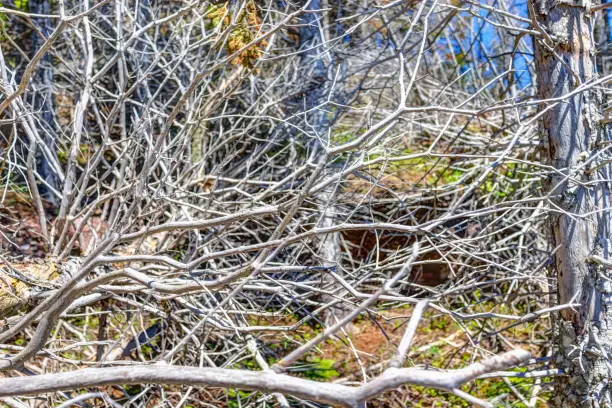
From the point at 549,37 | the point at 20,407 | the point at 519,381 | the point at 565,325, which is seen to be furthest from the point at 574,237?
the point at 20,407

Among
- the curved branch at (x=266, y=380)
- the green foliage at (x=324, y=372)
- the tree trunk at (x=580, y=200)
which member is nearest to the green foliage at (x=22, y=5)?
the green foliage at (x=324, y=372)

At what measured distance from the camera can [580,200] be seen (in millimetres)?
3812

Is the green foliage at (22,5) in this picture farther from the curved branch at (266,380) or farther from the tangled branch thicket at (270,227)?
the curved branch at (266,380)

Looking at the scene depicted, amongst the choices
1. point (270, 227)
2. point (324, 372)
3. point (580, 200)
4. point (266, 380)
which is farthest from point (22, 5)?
point (266, 380)

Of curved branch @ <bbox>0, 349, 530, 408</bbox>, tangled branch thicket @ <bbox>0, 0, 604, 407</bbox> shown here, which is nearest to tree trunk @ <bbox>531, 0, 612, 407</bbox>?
tangled branch thicket @ <bbox>0, 0, 604, 407</bbox>

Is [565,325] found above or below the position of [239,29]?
below

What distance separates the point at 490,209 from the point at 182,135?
8.73 feet

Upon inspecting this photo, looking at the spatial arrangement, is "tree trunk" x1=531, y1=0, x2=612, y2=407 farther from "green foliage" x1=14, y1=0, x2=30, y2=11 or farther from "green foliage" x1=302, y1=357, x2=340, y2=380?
"green foliage" x1=14, y1=0, x2=30, y2=11

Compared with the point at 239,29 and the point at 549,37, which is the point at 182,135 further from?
the point at 549,37

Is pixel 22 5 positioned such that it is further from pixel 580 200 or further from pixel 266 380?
pixel 266 380

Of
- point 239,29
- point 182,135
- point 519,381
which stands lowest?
point 519,381

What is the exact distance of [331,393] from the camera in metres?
1.65

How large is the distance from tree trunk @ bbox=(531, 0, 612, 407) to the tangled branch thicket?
0.18 m

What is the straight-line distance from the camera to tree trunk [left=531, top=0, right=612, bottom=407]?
377cm
